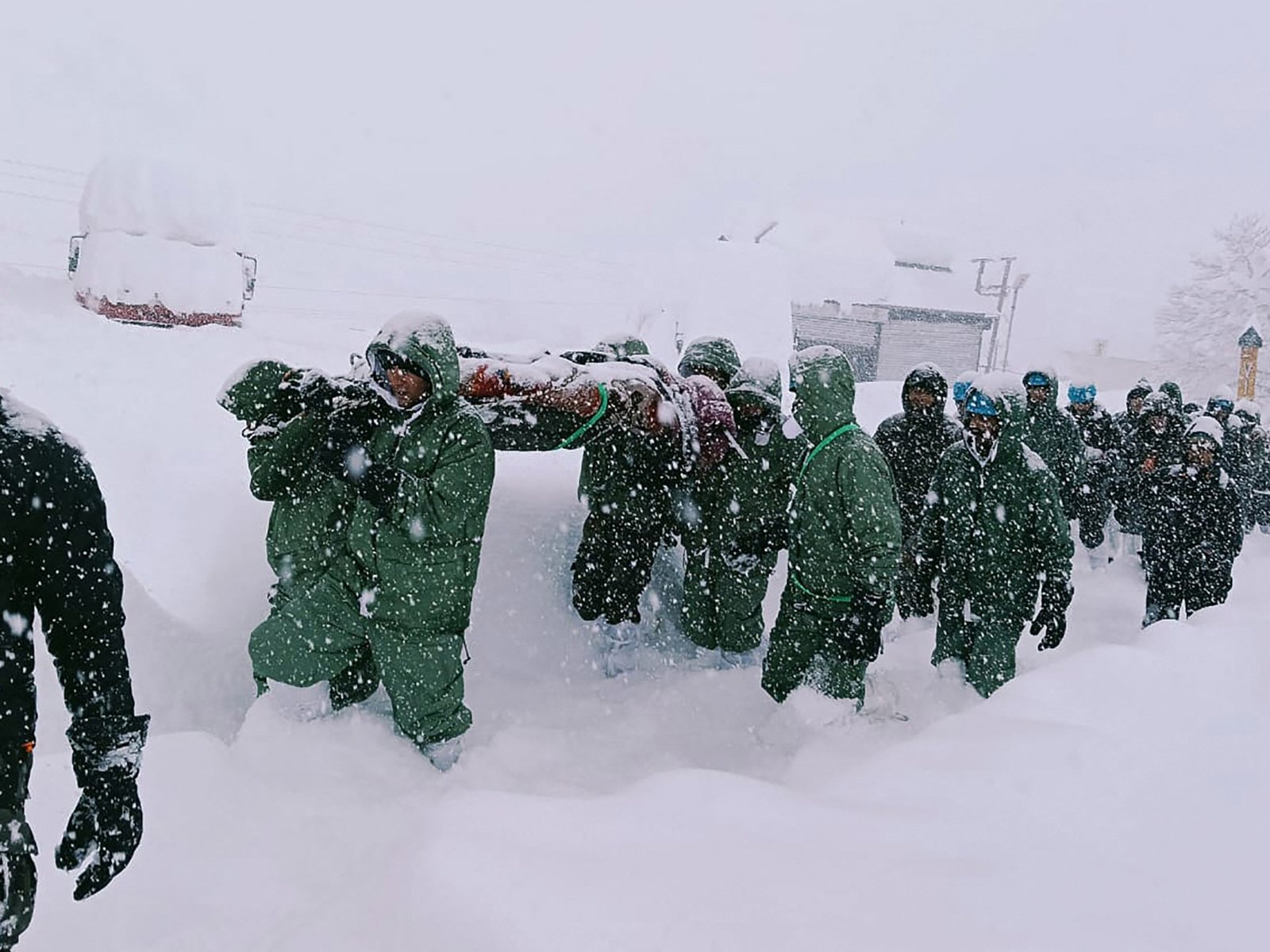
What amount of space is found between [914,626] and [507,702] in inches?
129

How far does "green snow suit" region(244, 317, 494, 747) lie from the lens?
3.28 metres

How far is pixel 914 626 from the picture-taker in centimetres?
627

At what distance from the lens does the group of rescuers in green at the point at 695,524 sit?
3336 millimetres

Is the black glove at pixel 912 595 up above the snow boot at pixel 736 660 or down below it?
above

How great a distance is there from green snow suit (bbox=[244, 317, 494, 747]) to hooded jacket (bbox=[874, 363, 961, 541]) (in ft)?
10.9

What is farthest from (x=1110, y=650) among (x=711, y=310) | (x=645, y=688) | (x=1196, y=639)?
(x=711, y=310)

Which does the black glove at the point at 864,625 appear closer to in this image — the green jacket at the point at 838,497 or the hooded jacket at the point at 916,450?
the green jacket at the point at 838,497

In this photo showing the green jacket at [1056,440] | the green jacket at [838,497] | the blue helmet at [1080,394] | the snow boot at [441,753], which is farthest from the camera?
the blue helmet at [1080,394]

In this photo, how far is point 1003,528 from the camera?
175 inches

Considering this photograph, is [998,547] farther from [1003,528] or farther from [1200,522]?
[1200,522]

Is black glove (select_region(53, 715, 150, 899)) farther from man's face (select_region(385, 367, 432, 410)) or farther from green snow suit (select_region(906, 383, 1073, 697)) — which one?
green snow suit (select_region(906, 383, 1073, 697))

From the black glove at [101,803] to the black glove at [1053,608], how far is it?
410 cm

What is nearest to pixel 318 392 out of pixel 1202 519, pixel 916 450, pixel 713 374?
pixel 713 374

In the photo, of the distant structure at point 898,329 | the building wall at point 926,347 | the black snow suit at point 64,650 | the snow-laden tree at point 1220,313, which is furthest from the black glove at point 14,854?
the snow-laden tree at point 1220,313
